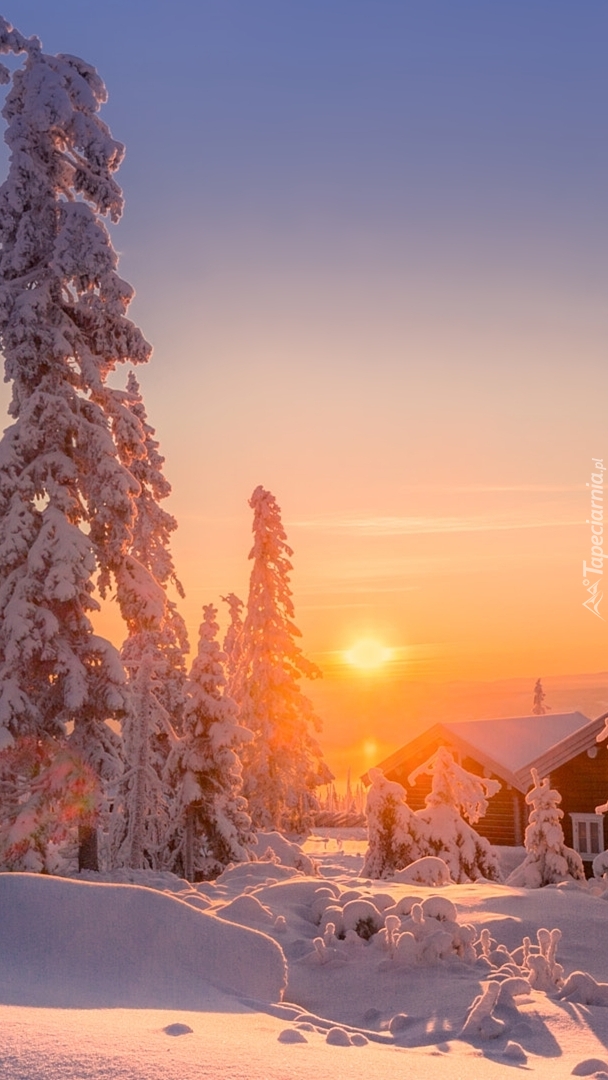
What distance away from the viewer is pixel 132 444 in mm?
19438

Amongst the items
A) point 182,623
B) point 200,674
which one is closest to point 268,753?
point 182,623

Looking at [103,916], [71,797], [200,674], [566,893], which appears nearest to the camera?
[103,916]

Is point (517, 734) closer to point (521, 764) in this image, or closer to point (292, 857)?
point (521, 764)

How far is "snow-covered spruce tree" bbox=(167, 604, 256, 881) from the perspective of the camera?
80.3 feet

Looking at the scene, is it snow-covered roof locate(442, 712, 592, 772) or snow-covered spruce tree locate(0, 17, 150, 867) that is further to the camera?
snow-covered roof locate(442, 712, 592, 772)

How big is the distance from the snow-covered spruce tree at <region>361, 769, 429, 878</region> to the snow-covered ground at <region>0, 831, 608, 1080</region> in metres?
14.2

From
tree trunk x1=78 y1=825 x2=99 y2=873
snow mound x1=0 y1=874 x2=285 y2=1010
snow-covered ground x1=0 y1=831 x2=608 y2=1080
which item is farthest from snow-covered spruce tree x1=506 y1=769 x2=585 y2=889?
snow mound x1=0 y1=874 x2=285 y2=1010

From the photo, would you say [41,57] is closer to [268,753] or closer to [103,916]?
[103,916]

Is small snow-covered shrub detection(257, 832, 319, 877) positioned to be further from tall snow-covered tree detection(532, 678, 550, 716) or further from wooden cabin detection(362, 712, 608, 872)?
tall snow-covered tree detection(532, 678, 550, 716)

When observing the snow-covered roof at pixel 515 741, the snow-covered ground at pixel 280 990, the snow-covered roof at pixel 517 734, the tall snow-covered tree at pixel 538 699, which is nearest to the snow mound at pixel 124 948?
the snow-covered ground at pixel 280 990

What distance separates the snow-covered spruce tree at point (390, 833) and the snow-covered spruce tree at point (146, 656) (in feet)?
19.8

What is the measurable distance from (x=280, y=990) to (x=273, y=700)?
33.1 meters

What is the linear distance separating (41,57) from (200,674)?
14883 mm

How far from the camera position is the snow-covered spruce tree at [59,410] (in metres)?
17.2
